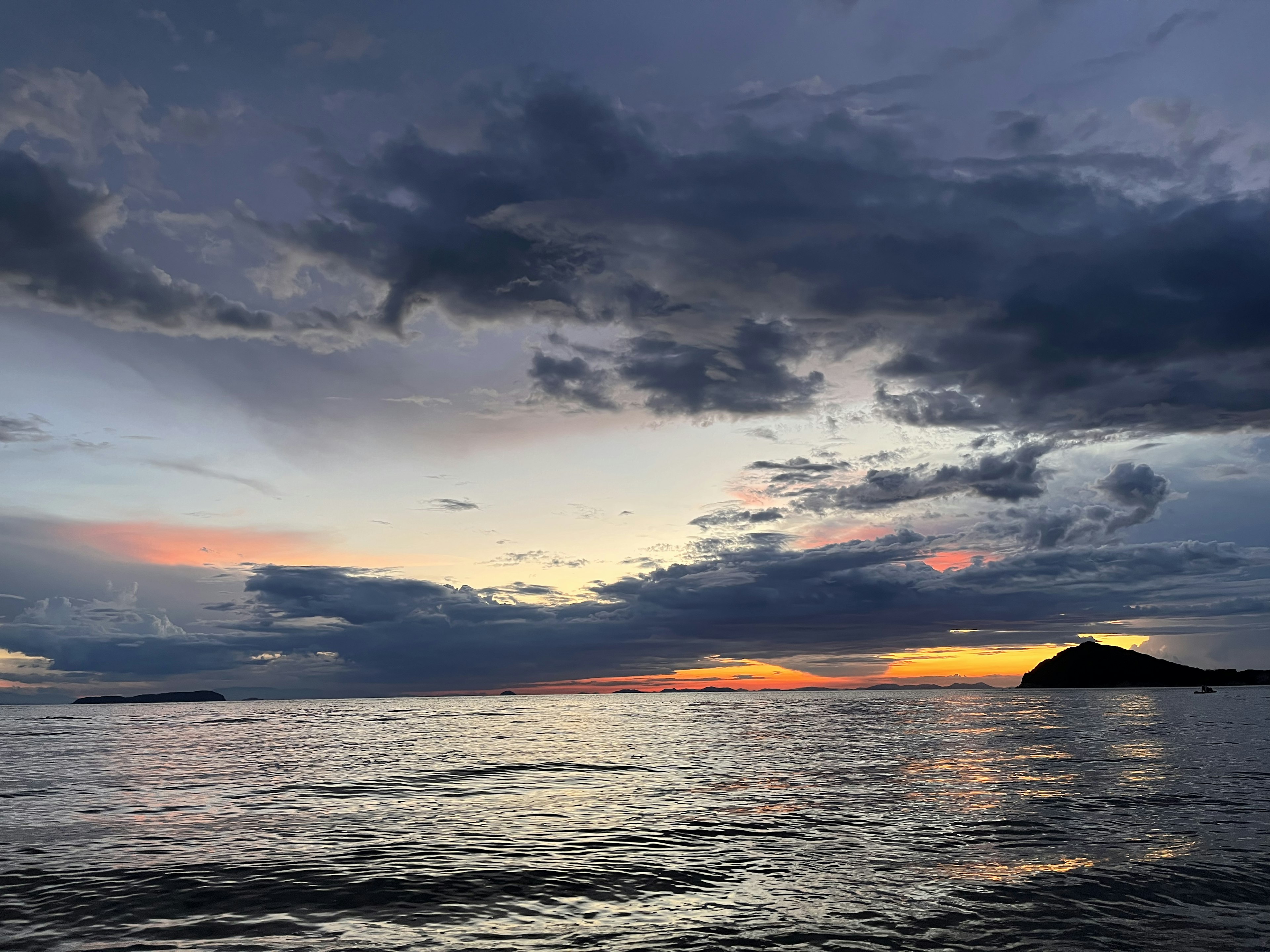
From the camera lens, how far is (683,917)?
15.7 m

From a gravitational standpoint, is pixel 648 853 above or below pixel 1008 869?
below

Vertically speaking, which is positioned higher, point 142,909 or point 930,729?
point 142,909

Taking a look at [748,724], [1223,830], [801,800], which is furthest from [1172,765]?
[748,724]

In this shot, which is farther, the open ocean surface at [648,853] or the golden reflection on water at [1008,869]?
the golden reflection on water at [1008,869]

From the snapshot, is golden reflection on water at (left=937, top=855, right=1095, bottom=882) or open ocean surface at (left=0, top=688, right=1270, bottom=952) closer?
open ocean surface at (left=0, top=688, right=1270, bottom=952)

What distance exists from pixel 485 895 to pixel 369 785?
24.6 meters

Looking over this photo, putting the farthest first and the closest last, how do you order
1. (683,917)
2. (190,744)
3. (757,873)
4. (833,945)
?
(190,744) < (757,873) < (683,917) < (833,945)

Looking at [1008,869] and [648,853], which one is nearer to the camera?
[1008,869]

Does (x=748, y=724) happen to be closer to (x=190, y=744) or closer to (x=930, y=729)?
(x=930, y=729)

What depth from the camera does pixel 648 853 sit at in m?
22.0

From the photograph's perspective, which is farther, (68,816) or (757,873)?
(68,816)

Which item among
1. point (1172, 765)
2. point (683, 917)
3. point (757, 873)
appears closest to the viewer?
point (683, 917)

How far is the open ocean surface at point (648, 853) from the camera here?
15.0 m

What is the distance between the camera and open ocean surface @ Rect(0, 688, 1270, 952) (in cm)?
1497
